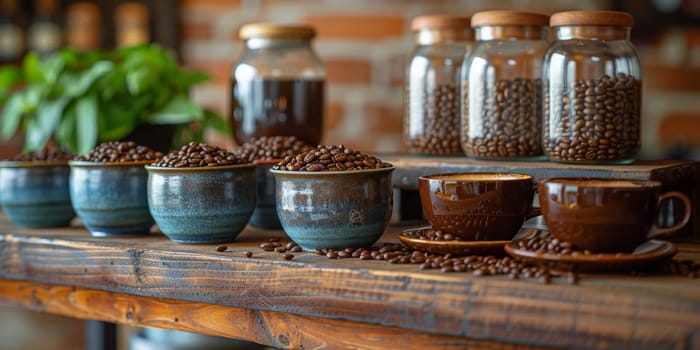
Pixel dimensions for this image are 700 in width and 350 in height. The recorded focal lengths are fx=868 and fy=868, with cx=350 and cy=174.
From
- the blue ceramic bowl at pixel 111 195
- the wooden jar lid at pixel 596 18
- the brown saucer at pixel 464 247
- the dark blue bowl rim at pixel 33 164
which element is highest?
the wooden jar lid at pixel 596 18

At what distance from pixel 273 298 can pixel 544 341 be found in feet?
1.02

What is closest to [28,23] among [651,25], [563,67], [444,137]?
[651,25]

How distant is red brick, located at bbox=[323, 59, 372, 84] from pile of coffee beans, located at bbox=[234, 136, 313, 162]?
122cm

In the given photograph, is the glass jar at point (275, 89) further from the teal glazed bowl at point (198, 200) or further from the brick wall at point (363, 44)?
the brick wall at point (363, 44)

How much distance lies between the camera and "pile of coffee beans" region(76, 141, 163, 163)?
1215mm

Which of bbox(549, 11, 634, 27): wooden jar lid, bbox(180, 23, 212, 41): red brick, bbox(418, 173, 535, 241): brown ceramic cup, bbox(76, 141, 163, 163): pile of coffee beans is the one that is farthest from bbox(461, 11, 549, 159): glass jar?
bbox(180, 23, 212, 41): red brick

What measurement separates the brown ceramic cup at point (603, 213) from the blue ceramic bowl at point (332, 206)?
221 millimetres

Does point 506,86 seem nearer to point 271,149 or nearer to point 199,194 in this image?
point 271,149

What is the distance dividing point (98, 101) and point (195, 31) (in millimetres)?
1233

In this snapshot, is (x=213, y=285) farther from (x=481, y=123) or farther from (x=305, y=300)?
(x=481, y=123)

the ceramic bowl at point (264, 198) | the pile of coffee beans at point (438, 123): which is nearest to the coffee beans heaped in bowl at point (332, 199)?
the ceramic bowl at point (264, 198)

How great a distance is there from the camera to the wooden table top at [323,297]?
78 centimetres

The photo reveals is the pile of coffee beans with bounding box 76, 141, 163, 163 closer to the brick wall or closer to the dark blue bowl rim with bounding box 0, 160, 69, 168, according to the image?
the dark blue bowl rim with bounding box 0, 160, 69, 168

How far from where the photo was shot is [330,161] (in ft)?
3.46
